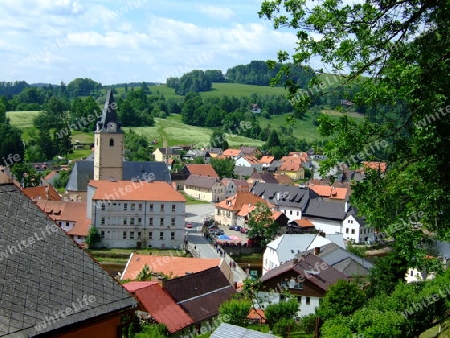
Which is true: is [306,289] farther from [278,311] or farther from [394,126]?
[394,126]

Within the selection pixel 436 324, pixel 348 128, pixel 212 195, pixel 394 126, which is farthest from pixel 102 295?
pixel 212 195

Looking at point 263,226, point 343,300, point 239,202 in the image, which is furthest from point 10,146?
point 343,300

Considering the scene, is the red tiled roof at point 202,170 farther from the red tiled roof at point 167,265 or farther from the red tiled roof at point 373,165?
the red tiled roof at point 373,165

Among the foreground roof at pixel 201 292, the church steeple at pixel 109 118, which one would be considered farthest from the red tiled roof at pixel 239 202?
the foreground roof at pixel 201 292

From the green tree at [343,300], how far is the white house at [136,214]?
26.2m

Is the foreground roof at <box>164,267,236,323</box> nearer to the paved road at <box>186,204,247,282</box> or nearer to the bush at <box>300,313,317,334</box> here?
the bush at <box>300,313,317,334</box>

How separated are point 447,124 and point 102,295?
639 cm

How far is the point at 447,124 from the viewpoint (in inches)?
375

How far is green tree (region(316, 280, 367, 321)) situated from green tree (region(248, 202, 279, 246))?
91.8ft

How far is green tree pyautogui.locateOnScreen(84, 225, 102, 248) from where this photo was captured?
4803 centimetres

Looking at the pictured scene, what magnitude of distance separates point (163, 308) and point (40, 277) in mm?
18007

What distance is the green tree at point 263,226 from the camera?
53.5 m

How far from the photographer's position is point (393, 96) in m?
8.82

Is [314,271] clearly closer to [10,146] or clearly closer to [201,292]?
[201,292]
